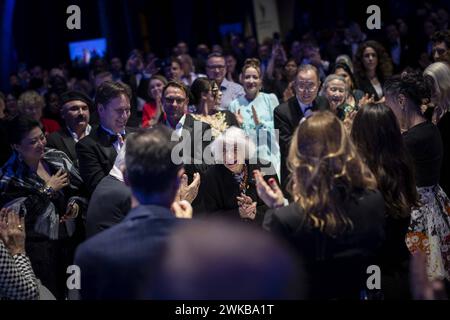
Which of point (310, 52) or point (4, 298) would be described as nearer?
point (4, 298)

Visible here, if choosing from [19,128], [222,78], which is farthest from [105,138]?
[222,78]

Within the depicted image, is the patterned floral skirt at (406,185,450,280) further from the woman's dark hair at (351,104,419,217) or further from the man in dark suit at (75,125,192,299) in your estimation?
the man in dark suit at (75,125,192,299)

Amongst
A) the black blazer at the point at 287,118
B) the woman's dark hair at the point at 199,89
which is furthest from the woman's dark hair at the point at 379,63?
the woman's dark hair at the point at 199,89

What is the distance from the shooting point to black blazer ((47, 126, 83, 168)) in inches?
190

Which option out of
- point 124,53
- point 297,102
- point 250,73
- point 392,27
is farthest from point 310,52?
point 124,53

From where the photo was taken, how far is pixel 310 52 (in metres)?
8.86

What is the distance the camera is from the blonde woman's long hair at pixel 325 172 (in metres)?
2.56

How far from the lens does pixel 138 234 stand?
7.55ft

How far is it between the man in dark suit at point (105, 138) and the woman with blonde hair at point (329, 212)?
1900 millimetres

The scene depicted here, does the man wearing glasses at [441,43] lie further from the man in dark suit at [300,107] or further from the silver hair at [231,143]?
the silver hair at [231,143]

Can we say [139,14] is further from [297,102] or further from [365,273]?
[365,273]

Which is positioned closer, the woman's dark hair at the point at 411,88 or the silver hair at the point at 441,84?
the woman's dark hair at the point at 411,88
